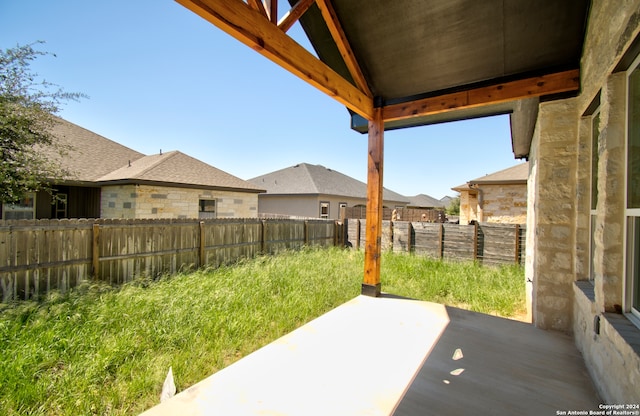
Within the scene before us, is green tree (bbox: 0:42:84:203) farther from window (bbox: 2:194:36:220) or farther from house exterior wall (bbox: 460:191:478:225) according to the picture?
house exterior wall (bbox: 460:191:478:225)

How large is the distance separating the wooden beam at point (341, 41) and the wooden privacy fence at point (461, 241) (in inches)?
213

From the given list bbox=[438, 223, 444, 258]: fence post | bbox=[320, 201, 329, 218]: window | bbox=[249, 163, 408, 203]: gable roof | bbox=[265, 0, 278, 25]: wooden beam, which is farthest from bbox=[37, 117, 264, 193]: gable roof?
bbox=[265, 0, 278, 25]: wooden beam

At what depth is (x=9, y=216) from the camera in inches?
332

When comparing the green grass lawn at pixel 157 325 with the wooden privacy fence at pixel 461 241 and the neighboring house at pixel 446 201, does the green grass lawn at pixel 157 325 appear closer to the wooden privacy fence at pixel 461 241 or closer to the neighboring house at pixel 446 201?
the wooden privacy fence at pixel 461 241

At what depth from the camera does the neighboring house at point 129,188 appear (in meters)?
8.91

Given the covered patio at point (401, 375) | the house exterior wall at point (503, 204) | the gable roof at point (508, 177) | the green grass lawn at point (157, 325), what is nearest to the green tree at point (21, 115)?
the green grass lawn at point (157, 325)

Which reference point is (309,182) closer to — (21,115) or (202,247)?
(202,247)

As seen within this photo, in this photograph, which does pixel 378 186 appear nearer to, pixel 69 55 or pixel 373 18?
pixel 373 18

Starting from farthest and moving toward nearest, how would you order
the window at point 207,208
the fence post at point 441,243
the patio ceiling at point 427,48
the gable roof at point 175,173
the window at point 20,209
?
the window at point 207,208 → the gable roof at point 175,173 → the window at point 20,209 → the fence post at point 441,243 → the patio ceiling at point 427,48

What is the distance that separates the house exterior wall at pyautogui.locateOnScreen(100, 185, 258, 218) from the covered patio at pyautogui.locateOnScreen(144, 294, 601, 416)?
8.12 metres

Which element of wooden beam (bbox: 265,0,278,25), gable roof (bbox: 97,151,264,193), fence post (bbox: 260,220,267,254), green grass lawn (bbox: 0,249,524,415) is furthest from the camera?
gable roof (bbox: 97,151,264,193)

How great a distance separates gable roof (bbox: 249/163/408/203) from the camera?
1734 cm

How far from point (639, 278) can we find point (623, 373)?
564mm

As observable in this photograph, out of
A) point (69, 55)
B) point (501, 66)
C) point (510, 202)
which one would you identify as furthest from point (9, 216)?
point (510, 202)
